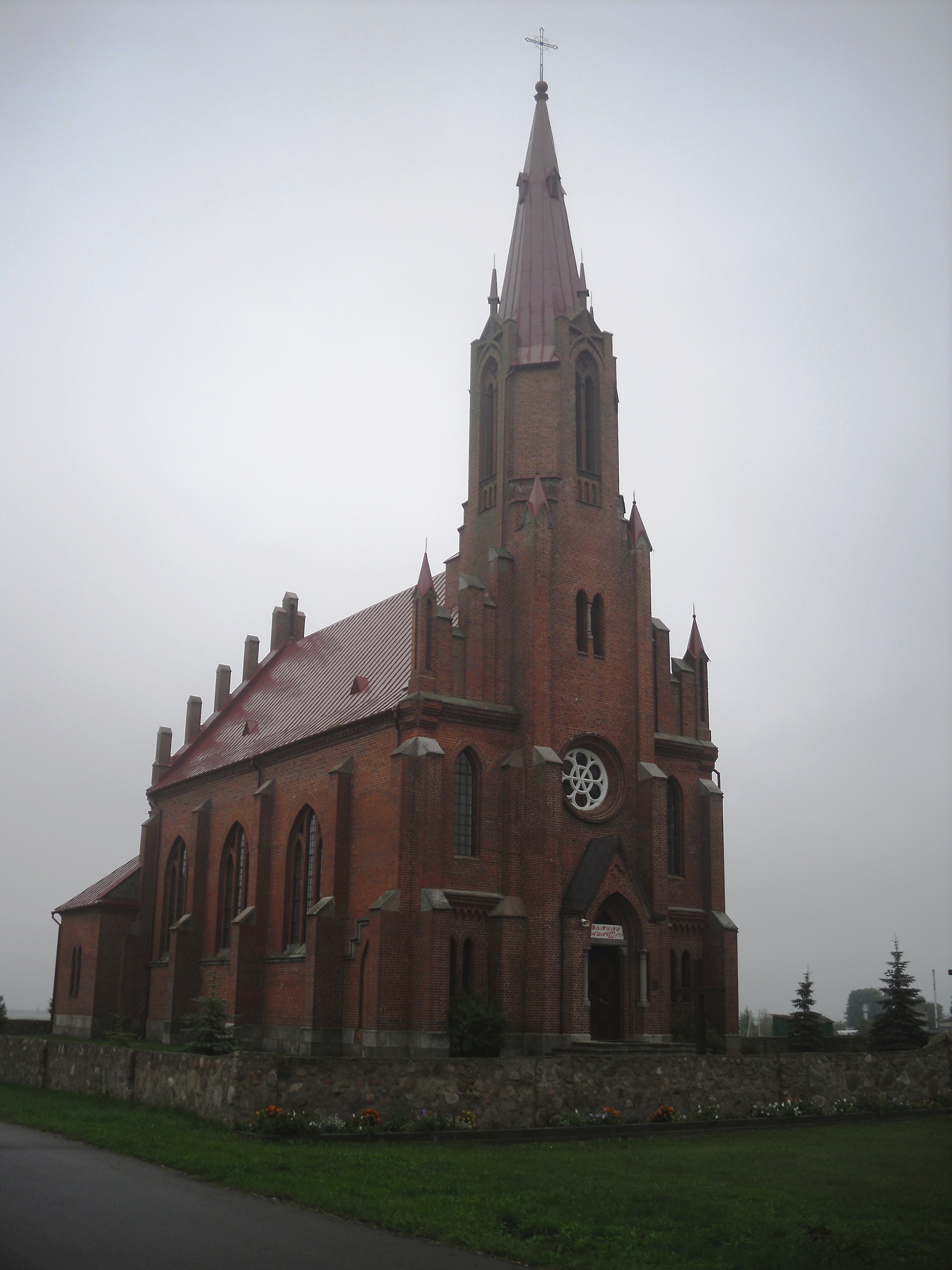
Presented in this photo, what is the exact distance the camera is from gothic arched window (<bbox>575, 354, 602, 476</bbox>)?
119 ft

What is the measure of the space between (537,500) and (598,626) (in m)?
4.05

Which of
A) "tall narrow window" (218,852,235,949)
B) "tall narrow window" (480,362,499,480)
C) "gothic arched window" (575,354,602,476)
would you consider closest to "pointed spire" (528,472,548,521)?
"gothic arched window" (575,354,602,476)

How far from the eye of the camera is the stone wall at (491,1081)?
19469 mm

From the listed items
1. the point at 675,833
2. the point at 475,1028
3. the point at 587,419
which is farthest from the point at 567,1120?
the point at 587,419

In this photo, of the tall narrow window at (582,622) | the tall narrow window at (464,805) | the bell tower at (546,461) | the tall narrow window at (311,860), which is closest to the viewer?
the tall narrow window at (464,805)

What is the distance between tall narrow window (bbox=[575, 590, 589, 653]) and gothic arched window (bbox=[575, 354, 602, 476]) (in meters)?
4.03

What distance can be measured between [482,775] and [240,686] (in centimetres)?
2073

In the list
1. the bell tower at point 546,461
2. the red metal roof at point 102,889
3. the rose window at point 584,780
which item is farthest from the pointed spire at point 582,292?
the red metal roof at point 102,889

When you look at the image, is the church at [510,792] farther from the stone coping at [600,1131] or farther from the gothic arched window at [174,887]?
the stone coping at [600,1131]

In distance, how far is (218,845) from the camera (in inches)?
1652

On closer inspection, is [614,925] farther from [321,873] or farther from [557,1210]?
[557,1210]

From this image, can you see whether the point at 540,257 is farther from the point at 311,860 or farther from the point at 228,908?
the point at 228,908

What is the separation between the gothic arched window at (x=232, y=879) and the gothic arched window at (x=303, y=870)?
11.5 ft

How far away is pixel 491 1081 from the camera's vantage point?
66.8ft
